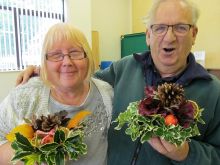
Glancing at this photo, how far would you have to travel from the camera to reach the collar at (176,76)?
1.16m

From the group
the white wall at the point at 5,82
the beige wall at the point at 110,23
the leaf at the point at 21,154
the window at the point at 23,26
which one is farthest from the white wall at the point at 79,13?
the leaf at the point at 21,154

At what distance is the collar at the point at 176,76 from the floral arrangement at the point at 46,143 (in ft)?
1.70

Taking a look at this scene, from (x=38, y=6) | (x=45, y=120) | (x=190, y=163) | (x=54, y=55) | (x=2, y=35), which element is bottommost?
(x=190, y=163)

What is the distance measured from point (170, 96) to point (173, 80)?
1.32ft

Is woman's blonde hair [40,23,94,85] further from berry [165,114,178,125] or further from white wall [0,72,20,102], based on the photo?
white wall [0,72,20,102]

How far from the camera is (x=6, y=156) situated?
108 cm

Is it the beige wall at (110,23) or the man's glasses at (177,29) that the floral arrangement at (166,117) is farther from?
the beige wall at (110,23)

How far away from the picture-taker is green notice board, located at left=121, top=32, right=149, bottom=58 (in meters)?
4.82

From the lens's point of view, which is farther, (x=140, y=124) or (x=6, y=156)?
(x=6, y=156)

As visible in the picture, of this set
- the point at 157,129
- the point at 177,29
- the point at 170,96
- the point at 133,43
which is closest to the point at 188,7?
the point at 177,29

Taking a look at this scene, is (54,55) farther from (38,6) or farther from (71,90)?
(38,6)

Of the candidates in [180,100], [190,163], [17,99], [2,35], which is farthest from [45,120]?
[2,35]

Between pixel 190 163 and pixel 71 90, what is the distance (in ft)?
2.08

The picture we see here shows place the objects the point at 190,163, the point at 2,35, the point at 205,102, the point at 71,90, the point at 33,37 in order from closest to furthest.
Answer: the point at 190,163 < the point at 205,102 < the point at 71,90 < the point at 2,35 < the point at 33,37
